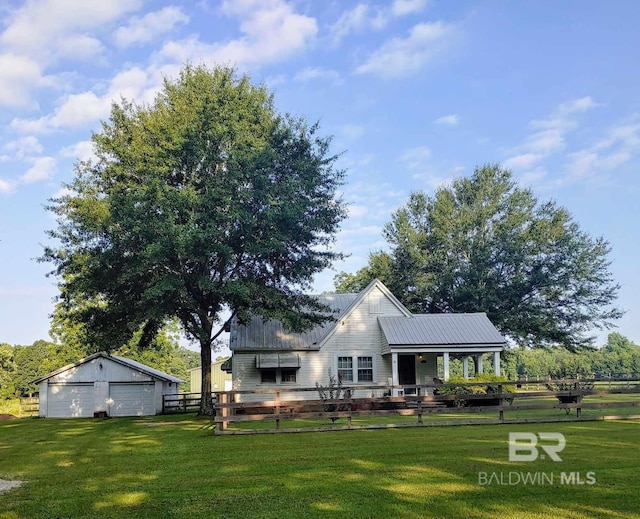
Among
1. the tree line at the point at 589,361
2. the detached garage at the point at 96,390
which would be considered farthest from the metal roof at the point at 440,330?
the tree line at the point at 589,361

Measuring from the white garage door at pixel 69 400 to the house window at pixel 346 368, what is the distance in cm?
1347

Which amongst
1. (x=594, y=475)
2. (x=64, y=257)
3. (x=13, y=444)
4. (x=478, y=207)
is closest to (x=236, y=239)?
(x=64, y=257)

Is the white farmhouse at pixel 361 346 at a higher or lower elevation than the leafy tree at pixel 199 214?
lower

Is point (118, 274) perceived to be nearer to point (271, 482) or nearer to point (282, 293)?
point (282, 293)

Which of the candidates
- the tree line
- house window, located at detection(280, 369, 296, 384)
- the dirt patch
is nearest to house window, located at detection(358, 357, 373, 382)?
house window, located at detection(280, 369, 296, 384)

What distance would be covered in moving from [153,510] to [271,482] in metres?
1.82

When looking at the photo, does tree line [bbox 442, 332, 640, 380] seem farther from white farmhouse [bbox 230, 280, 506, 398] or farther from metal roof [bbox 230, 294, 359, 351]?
metal roof [bbox 230, 294, 359, 351]

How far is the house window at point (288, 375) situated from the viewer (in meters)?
27.1

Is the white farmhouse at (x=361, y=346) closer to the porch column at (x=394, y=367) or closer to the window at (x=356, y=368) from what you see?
the window at (x=356, y=368)

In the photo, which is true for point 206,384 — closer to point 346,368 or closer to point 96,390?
point 346,368

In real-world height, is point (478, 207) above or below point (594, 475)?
above

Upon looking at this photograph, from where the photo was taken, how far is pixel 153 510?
633 centimetres

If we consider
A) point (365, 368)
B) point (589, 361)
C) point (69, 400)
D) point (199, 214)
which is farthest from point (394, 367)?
point (589, 361)

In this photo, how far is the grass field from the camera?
20.1ft
